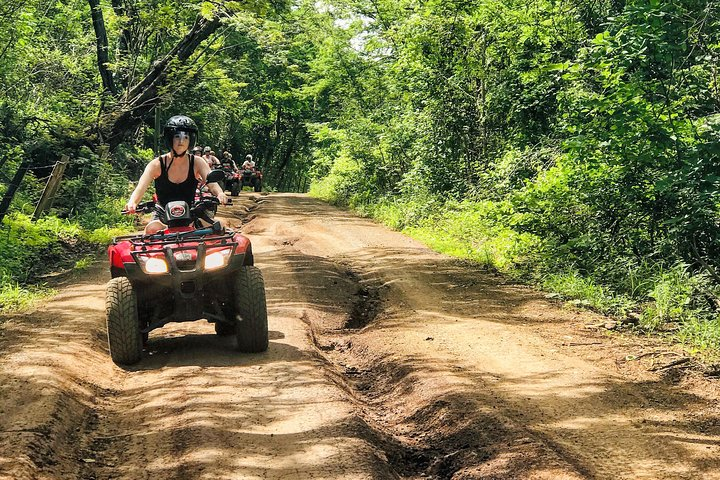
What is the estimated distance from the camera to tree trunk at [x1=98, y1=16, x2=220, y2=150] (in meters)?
18.1

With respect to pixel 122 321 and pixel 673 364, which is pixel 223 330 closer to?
pixel 122 321

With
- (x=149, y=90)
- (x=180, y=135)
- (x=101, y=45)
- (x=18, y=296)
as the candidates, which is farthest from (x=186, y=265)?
(x=101, y=45)

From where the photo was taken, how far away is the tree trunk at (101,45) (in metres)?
19.1

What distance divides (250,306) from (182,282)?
→ 0.66 m

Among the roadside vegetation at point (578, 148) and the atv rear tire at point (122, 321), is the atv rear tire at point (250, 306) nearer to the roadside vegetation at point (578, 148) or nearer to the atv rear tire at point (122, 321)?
the atv rear tire at point (122, 321)

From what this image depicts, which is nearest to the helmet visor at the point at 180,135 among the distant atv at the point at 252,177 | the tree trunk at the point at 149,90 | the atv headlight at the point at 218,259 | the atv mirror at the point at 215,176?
the atv mirror at the point at 215,176

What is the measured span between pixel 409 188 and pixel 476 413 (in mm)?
16166

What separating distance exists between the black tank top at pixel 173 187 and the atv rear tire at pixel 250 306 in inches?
39.7

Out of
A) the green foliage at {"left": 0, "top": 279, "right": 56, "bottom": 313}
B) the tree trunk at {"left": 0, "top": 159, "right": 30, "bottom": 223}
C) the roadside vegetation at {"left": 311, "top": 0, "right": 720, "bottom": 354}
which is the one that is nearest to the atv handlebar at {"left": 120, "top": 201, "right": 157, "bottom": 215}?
the green foliage at {"left": 0, "top": 279, "right": 56, "bottom": 313}

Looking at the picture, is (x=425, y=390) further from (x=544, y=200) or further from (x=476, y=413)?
(x=544, y=200)

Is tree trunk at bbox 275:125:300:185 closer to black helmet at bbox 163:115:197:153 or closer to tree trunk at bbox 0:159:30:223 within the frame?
tree trunk at bbox 0:159:30:223

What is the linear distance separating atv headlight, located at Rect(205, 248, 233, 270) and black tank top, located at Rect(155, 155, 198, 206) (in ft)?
2.74

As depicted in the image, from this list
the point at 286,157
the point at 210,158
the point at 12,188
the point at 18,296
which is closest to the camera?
the point at 18,296

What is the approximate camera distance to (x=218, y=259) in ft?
22.0
